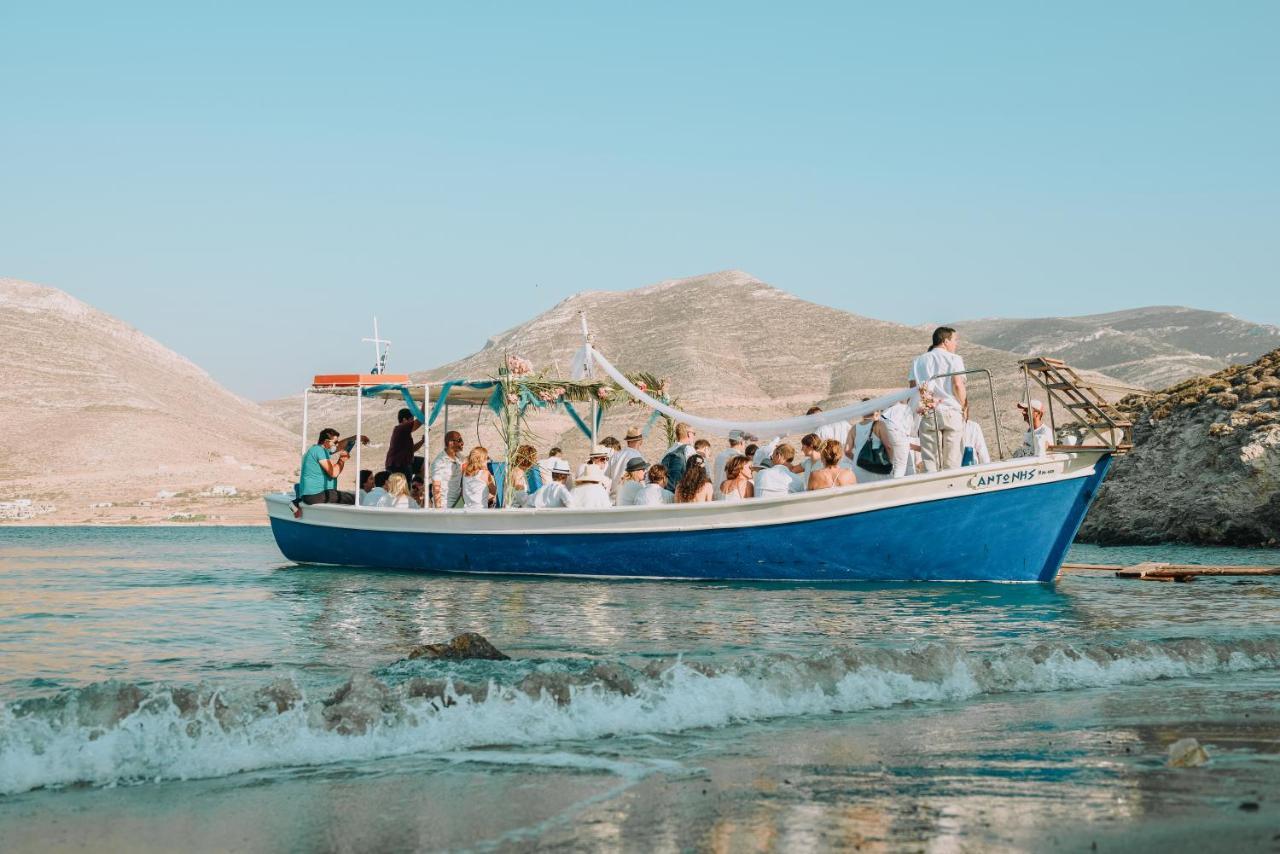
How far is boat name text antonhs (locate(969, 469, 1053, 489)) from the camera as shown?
13.7 metres

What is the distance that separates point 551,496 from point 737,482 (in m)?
2.69

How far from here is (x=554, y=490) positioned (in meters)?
16.4

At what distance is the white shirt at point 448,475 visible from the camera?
17.3 meters

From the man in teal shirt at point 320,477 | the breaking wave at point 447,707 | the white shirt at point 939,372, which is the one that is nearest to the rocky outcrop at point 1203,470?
the white shirt at point 939,372

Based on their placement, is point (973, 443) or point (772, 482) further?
point (973, 443)

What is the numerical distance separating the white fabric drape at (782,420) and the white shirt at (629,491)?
1122 mm

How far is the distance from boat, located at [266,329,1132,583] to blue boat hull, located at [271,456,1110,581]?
0.01 m

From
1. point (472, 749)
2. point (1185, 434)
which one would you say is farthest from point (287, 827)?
point (1185, 434)

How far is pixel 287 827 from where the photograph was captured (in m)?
4.76

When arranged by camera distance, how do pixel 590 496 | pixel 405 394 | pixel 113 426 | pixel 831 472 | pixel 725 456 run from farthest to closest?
pixel 113 426 → pixel 405 394 → pixel 725 456 → pixel 590 496 → pixel 831 472

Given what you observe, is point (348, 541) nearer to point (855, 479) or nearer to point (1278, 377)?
point (855, 479)

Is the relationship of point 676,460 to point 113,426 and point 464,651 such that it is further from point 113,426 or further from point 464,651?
point 113,426

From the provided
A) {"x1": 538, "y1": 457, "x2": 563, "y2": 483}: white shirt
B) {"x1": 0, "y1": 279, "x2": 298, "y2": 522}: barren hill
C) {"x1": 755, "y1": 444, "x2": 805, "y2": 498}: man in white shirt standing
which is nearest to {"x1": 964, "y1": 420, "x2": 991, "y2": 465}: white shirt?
{"x1": 755, "y1": 444, "x2": 805, "y2": 498}: man in white shirt standing

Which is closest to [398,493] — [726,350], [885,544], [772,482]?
[772,482]
